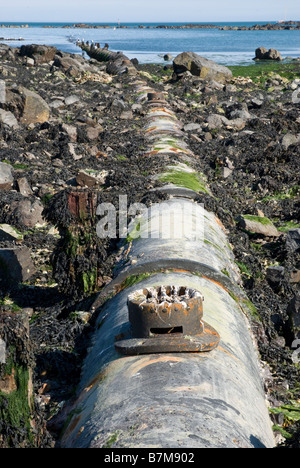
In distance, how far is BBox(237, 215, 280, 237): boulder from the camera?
29.2 feet

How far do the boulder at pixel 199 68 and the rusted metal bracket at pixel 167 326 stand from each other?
23.4 metres

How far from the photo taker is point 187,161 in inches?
413

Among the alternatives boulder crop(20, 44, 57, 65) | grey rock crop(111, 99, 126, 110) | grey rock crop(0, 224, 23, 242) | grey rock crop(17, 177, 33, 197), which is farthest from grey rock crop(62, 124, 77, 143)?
boulder crop(20, 44, 57, 65)

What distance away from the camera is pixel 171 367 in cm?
354

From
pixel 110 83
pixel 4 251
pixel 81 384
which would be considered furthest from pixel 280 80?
pixel 81 384

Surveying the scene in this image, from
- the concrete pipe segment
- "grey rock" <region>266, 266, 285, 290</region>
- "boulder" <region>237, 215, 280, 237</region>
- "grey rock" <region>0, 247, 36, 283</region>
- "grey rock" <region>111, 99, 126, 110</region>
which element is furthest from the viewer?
"grey rock" <region>111, 99, 126, 110</region>

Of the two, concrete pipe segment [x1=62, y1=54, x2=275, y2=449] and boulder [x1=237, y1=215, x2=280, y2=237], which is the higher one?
boulder [x1=237, y1=215, x2=280, y2=237]

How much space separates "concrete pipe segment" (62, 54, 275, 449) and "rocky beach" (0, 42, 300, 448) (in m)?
0.39

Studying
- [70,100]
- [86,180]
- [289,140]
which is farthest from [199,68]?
[86,180]

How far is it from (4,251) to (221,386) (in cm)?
416

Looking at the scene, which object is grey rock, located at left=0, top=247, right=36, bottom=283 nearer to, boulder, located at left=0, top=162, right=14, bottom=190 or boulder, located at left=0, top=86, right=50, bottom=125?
boulder, located at left=0, top=162, right=14, bottom=190

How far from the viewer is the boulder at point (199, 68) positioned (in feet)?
84.4

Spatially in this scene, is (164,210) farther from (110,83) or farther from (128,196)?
(110,83)

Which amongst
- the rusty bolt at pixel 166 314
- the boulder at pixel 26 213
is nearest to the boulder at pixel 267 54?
the boulder at pixel 26 213
